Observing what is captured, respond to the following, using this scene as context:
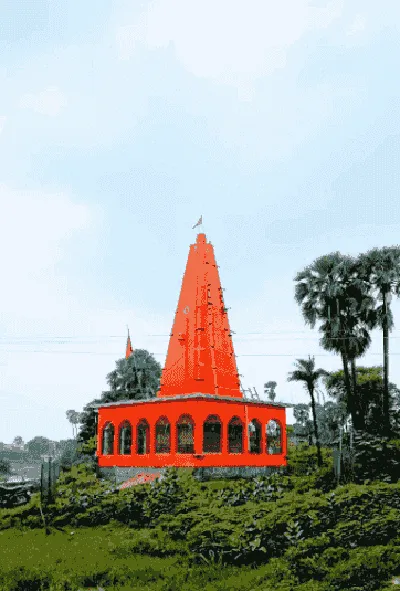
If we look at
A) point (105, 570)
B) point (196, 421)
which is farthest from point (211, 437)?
point (105, 570)

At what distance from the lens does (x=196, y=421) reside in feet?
84.2

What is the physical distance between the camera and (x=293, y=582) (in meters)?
9.64

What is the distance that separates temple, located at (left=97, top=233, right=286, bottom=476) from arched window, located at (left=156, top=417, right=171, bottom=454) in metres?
0.05

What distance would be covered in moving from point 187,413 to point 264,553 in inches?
571

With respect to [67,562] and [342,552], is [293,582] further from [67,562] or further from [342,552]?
[67,562]

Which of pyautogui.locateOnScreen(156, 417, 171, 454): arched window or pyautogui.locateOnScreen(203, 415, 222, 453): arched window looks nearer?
pyautogui.locateOnScreen(203, 415, 222, 453): arched window

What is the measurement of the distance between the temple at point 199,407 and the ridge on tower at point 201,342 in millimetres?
48

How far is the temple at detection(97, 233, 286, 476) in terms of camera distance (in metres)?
Result: 26.0

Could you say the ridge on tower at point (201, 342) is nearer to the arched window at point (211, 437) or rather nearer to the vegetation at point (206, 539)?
the arched window at point (211, 437)

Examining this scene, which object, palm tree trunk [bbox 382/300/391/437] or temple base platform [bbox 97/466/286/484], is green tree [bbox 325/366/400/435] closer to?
palm tree trunk [bbox 382/300/391/437]

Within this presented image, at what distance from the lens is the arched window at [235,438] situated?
29.1 metres

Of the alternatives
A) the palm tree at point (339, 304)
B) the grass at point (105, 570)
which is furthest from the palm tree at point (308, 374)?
the grass at point (105, 570)

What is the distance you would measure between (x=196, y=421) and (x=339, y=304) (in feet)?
34.1

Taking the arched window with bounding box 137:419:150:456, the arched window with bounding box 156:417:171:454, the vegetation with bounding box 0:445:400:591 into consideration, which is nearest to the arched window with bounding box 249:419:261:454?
the arched window with bounding box 156:417:171:454
